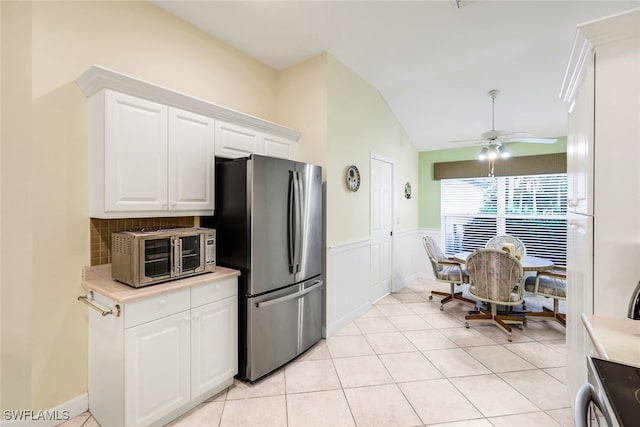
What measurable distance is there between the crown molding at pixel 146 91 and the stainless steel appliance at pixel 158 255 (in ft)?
3.20

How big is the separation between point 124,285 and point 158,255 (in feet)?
0.91

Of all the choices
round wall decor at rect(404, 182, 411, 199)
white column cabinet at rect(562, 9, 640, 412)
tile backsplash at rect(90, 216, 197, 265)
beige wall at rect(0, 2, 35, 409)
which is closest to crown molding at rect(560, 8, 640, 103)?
white column cabinet at rect(562, 9, 640, 412)

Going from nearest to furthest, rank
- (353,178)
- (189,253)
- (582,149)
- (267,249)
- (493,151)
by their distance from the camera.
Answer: (582,149), (189,253), (267,249), (353,178), (493,151)

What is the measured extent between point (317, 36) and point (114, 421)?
3.51 meters

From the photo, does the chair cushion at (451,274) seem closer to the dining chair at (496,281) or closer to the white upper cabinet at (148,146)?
the dining chair at (496,281)

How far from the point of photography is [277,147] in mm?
3021

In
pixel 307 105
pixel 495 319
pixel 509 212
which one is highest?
pixel 307 105

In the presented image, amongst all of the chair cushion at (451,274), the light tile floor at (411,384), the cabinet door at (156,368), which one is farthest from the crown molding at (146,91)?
the chair cushion at (451,274)

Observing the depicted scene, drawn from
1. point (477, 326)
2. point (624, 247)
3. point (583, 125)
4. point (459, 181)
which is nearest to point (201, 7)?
point (583, 125)

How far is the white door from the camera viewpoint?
13.6 ft

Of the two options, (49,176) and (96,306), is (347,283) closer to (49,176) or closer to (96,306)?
(96,306)

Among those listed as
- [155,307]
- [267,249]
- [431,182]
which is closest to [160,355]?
[155,307]

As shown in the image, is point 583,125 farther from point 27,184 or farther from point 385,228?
point 27,184

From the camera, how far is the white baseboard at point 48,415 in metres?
1.75
